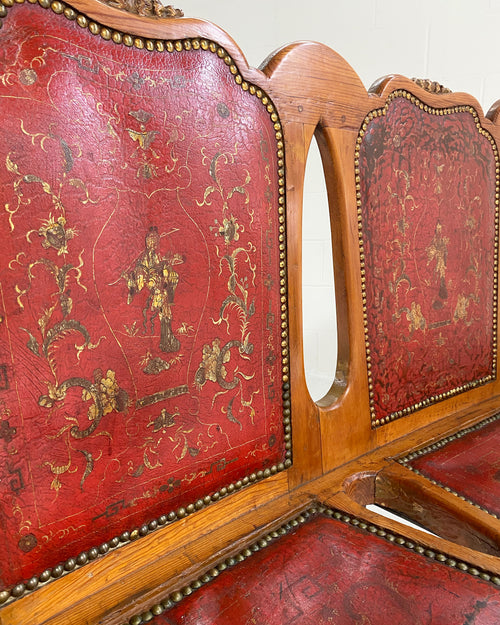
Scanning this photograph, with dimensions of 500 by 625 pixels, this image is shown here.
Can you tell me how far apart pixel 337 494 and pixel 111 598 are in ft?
1.18

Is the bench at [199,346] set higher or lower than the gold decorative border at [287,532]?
higher

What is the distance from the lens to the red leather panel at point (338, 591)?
0.55m

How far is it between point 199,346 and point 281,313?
0.51ft

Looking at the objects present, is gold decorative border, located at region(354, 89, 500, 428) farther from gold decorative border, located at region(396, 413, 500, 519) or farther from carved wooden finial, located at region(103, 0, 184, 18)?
carved wooden finial, located at region(103, 0, 184, 18)

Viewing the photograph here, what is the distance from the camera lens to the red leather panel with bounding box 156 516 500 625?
0.55m

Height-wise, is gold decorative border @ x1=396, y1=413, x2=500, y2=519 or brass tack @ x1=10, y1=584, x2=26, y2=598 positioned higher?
brass tack @ x1=10, y1=584, x2=26, y2=598

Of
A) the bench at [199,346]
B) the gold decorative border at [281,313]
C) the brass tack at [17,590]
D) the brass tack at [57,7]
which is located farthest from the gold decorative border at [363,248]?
the brass tack at [17,590]

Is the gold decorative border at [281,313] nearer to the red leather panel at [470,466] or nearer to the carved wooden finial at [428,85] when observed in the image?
the red leather panel at [470,466]

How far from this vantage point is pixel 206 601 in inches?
22.6

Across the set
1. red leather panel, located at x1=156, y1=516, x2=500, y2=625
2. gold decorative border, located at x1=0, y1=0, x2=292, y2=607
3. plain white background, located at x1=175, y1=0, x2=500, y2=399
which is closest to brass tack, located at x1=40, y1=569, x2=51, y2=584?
gold decorative border, located at x1=0, y1=0, x2=292, y2=607

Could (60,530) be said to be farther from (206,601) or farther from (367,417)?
(367,417)

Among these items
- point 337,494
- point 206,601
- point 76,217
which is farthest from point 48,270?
point 337,494

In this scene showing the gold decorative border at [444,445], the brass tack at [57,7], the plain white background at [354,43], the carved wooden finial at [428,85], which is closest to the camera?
the brass tack at [57,7]

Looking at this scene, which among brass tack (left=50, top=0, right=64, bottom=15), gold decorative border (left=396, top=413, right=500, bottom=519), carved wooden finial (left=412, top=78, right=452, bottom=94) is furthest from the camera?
carved wooden finial (left=412, top=78, right=452, bottom=94)
